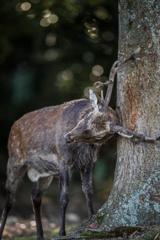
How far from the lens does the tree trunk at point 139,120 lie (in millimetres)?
3512

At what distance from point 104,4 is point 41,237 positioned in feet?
14.9

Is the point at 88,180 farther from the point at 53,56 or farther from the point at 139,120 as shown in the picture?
the point at 53,56

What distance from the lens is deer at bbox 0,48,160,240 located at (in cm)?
379

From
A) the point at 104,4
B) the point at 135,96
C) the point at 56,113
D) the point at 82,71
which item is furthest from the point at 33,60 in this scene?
the point at 135,96

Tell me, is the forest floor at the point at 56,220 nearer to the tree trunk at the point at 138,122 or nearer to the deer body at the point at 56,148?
the tree trunk at the point at 138,122

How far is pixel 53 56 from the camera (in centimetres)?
854

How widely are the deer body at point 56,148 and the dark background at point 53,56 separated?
2468 mm

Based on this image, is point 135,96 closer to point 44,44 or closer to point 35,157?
point 35,157

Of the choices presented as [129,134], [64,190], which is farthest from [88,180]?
[129,134]

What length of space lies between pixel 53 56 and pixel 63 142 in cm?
454

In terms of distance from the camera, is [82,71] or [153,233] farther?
[82,71]

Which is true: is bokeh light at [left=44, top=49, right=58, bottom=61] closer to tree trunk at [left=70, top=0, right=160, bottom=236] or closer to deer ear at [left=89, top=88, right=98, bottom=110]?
tree trunk at [left=70, top=0, right=160, bottom=236]

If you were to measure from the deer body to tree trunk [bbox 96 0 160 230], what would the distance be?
32 centimetres

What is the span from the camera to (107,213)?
144 inches
